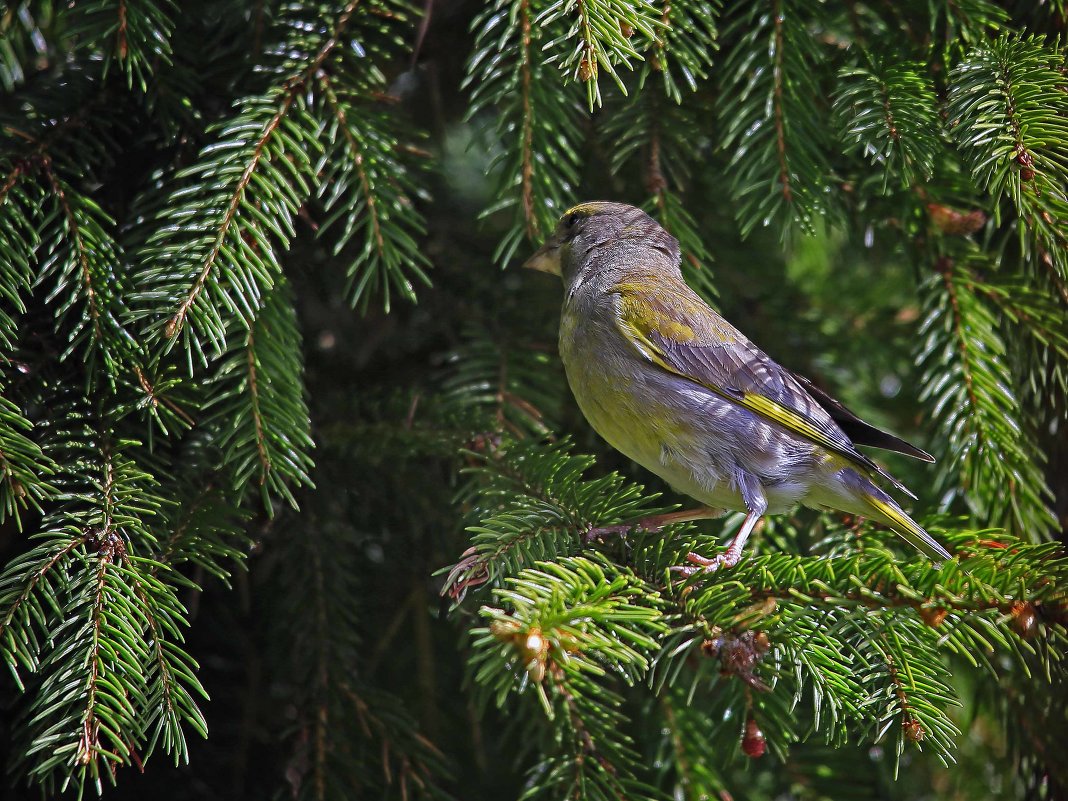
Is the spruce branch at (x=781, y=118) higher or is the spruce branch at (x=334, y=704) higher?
the spruce branch at (x=781, y=118)

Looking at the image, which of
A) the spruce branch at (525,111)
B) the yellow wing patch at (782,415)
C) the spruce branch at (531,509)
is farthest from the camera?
the yellow wing patch at (782,415)

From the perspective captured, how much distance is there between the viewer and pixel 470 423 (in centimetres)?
283

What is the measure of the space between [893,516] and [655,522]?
0.71 metres

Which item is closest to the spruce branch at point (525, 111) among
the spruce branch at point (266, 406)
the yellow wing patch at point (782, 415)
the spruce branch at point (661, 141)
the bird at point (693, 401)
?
the spruce branch at point (661, 141)

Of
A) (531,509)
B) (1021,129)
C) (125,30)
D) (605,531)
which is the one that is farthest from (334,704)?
(1021,129)

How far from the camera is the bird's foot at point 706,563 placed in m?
2.12

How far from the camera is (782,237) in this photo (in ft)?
8.23

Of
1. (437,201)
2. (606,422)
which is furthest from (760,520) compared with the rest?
(437,201)

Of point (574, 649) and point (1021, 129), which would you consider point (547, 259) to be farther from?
point (574, 649)

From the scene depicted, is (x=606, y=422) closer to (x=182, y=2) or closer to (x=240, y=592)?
(x=240, y=592)

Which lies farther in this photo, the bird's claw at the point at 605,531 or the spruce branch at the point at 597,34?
the bird's claw at the point at 605,531

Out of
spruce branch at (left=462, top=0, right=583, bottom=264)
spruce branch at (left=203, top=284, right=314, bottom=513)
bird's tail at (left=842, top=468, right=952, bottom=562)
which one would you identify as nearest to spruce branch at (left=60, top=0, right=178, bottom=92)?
spruce branch at (left=203, top=284, right=314, bottom=513)

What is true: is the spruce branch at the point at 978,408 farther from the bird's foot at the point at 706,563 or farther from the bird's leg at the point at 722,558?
the bird's foot at the point at 706,563

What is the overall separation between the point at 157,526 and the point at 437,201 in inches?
73.5
